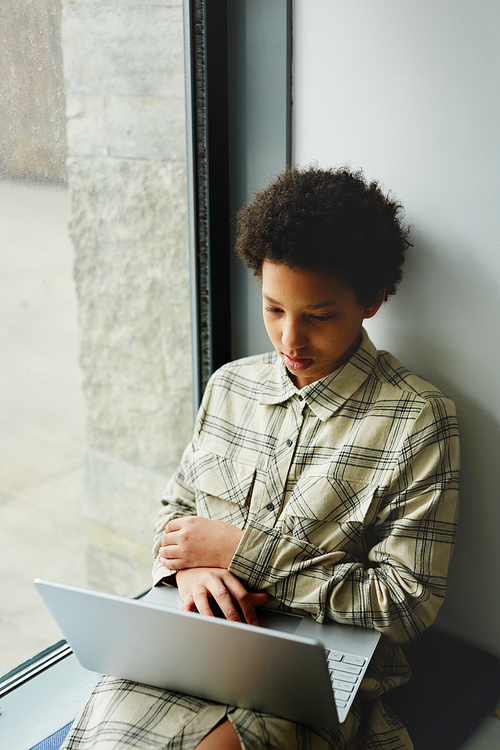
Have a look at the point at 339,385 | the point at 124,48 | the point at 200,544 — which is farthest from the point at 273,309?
the point at 124,48

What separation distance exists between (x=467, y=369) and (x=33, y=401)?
886mm

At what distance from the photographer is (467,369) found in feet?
3.70

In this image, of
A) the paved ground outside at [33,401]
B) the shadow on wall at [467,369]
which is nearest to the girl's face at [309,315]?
the shadow on wall at [467,369]

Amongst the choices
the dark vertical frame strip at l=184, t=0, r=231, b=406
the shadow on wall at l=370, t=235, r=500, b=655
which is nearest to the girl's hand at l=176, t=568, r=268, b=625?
the shadow on wall at l=370, t=235, r=500, b=655

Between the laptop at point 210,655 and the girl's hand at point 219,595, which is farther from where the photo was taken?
the girl's hand at point 219,595

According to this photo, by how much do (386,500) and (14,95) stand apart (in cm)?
100

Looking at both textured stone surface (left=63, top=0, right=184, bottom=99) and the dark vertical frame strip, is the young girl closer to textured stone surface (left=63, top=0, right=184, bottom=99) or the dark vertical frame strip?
the dark vertical frame strip

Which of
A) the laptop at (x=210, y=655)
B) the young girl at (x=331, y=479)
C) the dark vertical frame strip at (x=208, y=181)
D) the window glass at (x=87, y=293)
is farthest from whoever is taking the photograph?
the dark vertical frame strip at (x=208, y=181)

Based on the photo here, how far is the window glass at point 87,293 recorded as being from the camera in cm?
119

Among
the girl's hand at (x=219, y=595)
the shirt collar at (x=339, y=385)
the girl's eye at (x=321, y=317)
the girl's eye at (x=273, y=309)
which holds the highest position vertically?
the girl's eye at (x=273, y=309)

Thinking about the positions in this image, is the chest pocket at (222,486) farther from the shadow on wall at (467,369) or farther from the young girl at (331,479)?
the shadow on wall at (467,369)

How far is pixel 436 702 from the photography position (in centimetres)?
107

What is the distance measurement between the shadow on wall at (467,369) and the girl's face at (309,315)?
0.12 meters

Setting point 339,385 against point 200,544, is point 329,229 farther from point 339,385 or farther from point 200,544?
point 200,544
